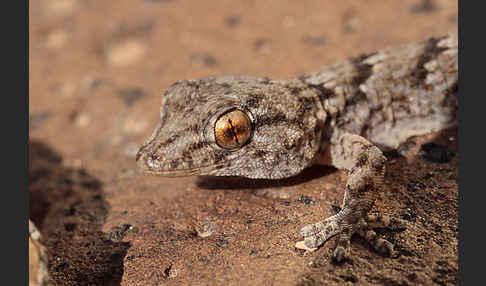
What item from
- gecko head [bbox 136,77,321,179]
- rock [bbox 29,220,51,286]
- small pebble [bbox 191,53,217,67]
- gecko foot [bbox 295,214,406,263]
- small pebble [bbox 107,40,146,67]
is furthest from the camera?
small pebble [bbox 107,40,146,67]

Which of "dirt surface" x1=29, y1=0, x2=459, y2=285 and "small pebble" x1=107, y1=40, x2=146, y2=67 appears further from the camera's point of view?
"small pebble" x1=107, y1=40, x2=146, y2=67

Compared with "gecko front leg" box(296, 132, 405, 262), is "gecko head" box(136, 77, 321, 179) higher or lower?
higher

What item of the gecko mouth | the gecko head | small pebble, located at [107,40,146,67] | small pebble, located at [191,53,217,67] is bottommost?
the gecko mouth

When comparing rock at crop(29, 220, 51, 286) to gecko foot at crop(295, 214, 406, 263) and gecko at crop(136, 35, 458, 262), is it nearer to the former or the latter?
gecko at crop(136, 35, 458, 262)

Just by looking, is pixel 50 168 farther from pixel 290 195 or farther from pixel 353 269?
pixel 353 269

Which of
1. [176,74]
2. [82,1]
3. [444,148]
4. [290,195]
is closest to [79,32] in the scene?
[82,1]

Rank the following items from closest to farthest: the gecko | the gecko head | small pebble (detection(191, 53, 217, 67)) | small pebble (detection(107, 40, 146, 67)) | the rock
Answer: the rock, the gecko, the gecko head, small pebble (detection(191, 53, 217, 67)), small pebble (detection(107, 40, 146, 67))

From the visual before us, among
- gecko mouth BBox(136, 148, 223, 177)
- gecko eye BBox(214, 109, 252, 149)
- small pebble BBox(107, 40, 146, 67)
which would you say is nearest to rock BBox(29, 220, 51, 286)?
gecko mouth BBox(136, 148, 223, 177)
